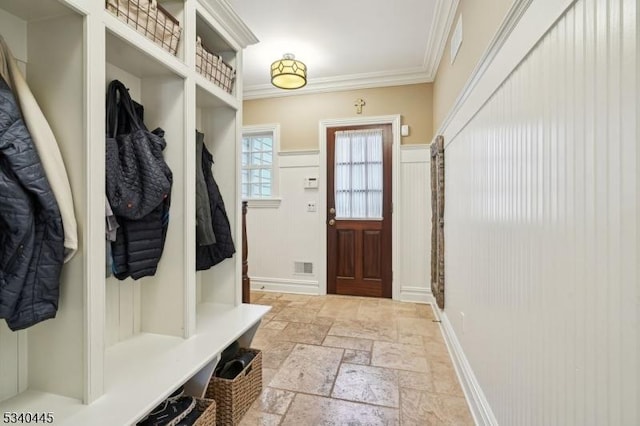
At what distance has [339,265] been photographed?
149 inches

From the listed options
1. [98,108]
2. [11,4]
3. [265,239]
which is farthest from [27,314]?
[265,239]

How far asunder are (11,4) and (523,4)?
172 cm

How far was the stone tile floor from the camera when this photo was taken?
164 cm

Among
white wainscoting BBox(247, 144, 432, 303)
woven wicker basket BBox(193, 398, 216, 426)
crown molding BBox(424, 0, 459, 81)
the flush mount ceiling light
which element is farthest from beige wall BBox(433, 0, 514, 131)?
woven wicker basket BBox(193, 398, 216, 426)

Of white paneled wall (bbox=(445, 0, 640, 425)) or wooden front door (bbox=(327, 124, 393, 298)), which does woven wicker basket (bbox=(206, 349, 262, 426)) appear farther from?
wooden front door (bbox=(327, 124, 393, 298))

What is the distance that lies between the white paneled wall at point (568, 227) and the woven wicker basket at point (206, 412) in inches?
47.2

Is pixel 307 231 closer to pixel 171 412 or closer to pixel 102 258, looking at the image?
pixel 171 412

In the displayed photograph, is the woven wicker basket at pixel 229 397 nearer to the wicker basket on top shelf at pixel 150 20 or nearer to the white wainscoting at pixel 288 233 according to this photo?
the wicker basket on top shelf at pixel 150 20

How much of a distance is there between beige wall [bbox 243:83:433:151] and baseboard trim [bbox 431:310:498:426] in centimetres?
219

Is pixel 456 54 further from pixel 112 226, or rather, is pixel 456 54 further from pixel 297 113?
pixel 112 226

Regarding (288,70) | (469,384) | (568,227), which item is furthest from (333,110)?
(568,227)

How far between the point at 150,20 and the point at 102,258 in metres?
1.01

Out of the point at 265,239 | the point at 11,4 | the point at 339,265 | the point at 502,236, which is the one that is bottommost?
the point at 339,265

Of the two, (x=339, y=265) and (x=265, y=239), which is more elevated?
(x=265, y=239)
